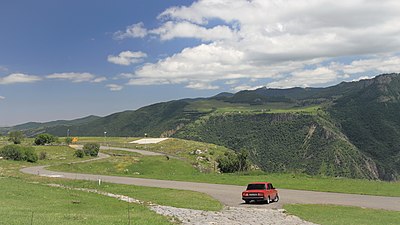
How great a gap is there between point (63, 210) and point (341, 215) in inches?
768

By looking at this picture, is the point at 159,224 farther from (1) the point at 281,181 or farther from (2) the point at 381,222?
(1) the point at 281,181

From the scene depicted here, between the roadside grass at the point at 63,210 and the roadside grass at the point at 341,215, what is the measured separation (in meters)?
11.1

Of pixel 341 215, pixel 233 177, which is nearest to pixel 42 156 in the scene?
pixel 233 177

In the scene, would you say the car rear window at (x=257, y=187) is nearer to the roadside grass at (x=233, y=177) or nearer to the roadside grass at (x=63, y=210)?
the roadside grass at (x=233, y=177)

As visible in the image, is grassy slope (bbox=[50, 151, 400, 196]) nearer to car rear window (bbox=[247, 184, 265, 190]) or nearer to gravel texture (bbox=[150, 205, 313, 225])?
car rear window (bbox=[247, 184, 265, 190])

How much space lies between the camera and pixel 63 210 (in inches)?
988

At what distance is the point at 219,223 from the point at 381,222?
10818mm

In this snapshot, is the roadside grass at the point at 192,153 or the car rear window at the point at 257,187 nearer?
the car rear window at the point at 257,187

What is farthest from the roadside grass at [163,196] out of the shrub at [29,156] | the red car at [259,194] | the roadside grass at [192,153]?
the roadside grass at [192,153]

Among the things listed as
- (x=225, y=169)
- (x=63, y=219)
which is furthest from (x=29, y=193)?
(x=225, y=169)

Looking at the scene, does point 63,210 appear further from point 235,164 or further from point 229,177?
point 235,164

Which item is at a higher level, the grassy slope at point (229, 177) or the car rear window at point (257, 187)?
the car rear window at point (257, 187)

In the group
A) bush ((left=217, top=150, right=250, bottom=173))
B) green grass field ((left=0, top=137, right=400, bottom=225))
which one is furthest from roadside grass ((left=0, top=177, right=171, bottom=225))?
bush ((left=217, top=150, right=250, bottom=173))

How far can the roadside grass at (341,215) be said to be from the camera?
24.9 meters
